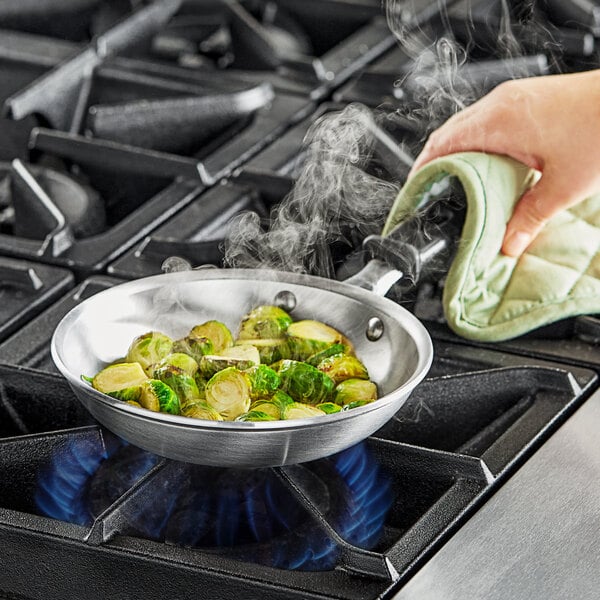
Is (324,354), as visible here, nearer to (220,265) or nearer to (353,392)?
(353,392)

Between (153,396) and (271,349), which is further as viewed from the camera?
(271,349)

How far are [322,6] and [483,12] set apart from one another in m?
0.27

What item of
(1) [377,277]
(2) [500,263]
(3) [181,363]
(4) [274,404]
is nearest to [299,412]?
(4) [274,404]

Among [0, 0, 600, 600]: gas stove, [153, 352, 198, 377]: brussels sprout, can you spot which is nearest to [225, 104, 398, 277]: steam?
[0, 0, 600, 600]: gas stove

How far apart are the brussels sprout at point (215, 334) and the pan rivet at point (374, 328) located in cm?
13

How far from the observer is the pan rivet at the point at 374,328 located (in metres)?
1.06

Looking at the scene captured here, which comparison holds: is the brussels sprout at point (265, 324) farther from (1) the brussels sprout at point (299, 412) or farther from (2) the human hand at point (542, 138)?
(2) the human hand at point (542, 138)

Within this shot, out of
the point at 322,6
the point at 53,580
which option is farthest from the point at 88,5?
the point at 53,580

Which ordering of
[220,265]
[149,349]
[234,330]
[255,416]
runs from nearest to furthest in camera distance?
[255,416], [149,349], [234,330], [220,265]

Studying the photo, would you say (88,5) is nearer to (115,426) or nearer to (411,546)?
(115,426)

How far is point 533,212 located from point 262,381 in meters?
0.39

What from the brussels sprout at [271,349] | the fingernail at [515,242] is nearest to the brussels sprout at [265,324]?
the brussels sprout at [271,349]

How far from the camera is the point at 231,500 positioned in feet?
3.12

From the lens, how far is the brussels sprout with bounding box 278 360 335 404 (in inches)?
38.3
